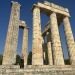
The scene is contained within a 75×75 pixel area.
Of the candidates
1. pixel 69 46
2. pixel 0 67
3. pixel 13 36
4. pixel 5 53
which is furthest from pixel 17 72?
pixel 69 46

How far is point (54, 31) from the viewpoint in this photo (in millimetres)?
21938

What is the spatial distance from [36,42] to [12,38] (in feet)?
11.8

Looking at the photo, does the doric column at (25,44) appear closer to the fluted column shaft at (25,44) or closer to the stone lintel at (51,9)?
the fluted column shaft at (25,44)

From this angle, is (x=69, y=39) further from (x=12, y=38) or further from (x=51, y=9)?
(x=12, y=38)

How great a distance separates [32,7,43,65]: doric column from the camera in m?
17.9

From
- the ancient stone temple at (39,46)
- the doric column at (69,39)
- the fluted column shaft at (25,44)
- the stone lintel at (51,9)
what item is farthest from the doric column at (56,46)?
the fluted column shaft at (25,44)

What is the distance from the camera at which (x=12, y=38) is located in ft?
64.0

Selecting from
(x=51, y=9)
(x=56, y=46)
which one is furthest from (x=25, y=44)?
(x=56, y=46)

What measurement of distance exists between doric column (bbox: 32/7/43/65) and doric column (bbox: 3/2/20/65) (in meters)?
2.68

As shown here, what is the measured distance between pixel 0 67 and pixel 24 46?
48.9 feet

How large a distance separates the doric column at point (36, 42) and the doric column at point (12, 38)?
105 inches

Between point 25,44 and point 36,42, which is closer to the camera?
point 36,42

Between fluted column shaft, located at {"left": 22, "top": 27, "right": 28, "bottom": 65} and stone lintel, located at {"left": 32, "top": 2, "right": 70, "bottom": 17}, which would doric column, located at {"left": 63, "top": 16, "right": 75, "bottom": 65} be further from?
fluted column shaft, located at {"left": 22, "top": 27, "right": 28, "bottom": 65}

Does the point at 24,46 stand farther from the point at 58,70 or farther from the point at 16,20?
the point at 58,70
